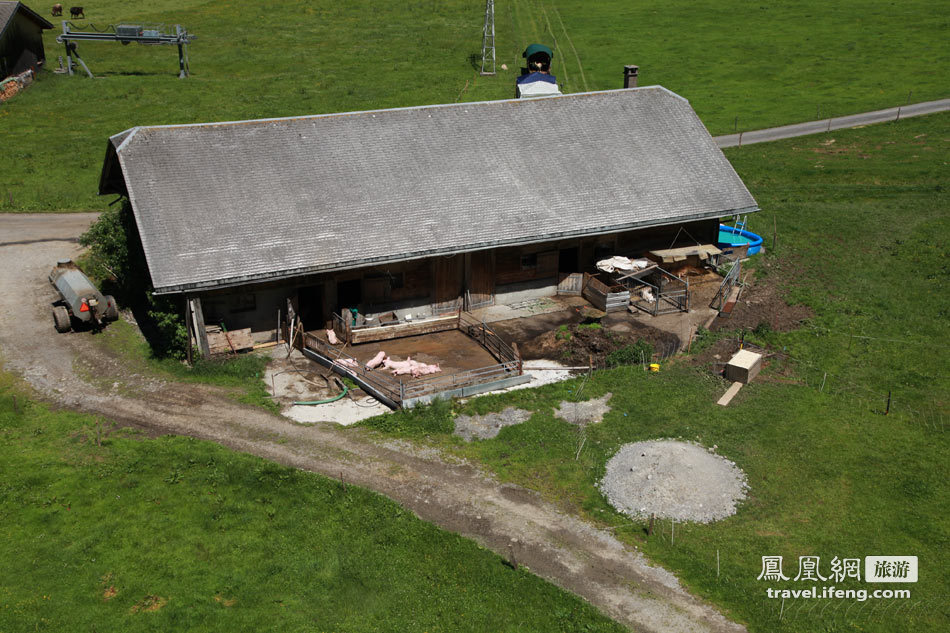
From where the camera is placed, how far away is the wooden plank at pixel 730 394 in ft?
84.1

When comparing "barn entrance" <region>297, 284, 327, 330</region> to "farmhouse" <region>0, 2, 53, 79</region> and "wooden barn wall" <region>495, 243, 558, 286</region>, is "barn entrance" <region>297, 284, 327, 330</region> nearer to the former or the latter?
"wooden barn wall" <region>495, 243, 558, 286</region>

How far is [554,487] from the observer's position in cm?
2162

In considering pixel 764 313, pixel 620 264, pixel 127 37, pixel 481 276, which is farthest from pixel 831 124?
pixel 127 37

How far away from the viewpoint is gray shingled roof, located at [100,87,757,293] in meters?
27.6

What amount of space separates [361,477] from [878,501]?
45.2ft

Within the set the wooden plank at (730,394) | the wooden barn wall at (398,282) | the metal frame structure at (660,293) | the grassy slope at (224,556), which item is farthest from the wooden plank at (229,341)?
the wooden plank at (730,394)

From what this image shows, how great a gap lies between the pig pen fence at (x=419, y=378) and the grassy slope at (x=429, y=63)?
23.2 meters

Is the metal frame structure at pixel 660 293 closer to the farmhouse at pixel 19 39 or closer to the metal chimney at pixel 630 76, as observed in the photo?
the metal chimney at pixel 630 76

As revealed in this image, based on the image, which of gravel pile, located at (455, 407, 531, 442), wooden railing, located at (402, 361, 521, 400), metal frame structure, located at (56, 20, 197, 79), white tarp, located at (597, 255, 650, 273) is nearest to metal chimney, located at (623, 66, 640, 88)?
white tarp, located at (597, 255, 650, 273)

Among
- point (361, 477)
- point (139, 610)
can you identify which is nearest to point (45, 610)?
point (139, 610)

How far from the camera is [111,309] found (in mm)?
30219

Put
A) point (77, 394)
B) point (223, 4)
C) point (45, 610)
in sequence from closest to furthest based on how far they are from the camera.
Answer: point (45, 610)
point (77, 394)
point (223, 4)

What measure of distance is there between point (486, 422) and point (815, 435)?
9.89m

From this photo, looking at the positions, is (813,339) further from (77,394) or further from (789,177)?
(77,394)
